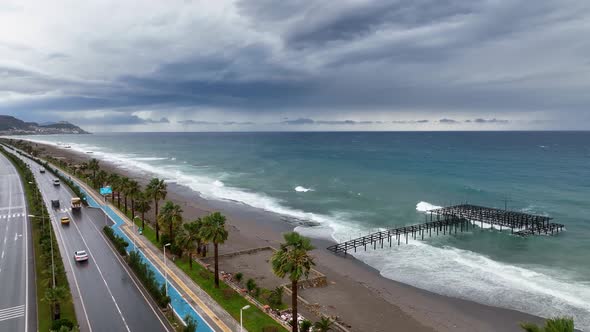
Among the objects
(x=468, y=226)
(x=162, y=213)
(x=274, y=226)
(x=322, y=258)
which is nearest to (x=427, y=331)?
(x=322, y=258)

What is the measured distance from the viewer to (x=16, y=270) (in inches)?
1807

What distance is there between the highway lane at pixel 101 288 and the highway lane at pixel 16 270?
12.9 ft

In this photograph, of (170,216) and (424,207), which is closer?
(170,216)

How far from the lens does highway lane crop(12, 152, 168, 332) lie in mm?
34562

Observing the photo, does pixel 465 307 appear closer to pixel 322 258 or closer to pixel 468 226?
pixel 322 258

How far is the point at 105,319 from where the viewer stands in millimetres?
35094

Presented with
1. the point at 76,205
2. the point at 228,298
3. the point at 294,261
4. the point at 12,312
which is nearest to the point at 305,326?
the point at 294,261

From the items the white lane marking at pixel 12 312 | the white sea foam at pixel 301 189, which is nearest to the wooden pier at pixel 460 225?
the white sea foam at pixel 301 189

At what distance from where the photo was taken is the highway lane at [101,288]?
34.6m

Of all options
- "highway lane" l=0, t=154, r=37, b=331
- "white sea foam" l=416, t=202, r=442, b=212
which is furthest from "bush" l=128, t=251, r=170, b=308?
"white sea foam" l=416, t=202, r=442, b=212

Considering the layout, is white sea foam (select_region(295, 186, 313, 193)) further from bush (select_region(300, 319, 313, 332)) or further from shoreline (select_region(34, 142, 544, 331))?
bush (select_region(300, 319, 313, 332))

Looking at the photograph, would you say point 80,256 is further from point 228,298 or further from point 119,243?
point 228,298

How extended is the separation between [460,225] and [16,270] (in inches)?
3101

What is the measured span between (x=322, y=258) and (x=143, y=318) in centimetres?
2900
